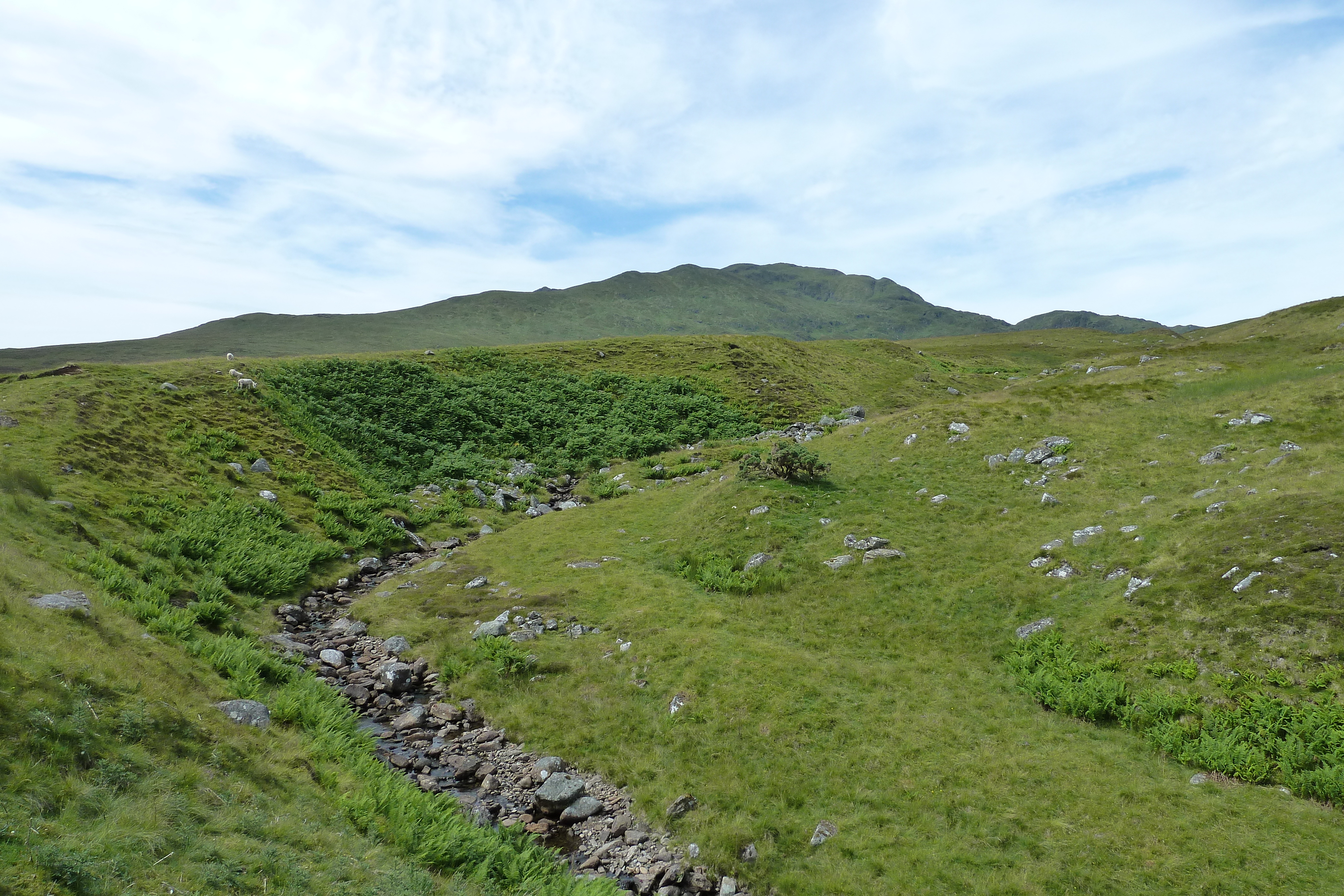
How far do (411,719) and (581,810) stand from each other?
6.20m

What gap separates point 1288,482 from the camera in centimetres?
2138

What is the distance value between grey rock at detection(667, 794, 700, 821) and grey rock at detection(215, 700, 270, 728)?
9291 millimetres

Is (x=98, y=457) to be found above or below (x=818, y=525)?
above

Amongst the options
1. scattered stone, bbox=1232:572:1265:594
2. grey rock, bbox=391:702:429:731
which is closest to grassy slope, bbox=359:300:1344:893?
scattered stone, bbox=1232:572:1265:594

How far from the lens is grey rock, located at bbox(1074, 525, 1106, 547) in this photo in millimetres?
22062

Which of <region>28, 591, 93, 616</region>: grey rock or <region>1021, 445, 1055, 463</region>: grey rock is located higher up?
<region>1021, 445, 1055, 463</region>: grey rock

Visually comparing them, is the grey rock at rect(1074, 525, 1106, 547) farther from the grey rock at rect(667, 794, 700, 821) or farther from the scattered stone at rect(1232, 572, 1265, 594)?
the grey rock at rect(667, 794, 700, 821)

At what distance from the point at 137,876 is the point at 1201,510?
2887cm

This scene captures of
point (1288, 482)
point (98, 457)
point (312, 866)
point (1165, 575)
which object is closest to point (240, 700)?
point (312, 866)

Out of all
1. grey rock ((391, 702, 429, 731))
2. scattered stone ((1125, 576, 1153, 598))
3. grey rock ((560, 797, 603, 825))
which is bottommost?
grey rock ((560, 797, 603, 825))

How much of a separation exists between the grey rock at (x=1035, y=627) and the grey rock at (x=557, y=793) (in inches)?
538

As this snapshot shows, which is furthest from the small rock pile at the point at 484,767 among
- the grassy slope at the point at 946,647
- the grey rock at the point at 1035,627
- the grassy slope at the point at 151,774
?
the grey rock at the point at 1035,627

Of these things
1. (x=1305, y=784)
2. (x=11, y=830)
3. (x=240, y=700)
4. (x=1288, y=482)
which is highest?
(x=1288, y=482)

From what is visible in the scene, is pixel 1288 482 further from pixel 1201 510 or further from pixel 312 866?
pixel 312 866
